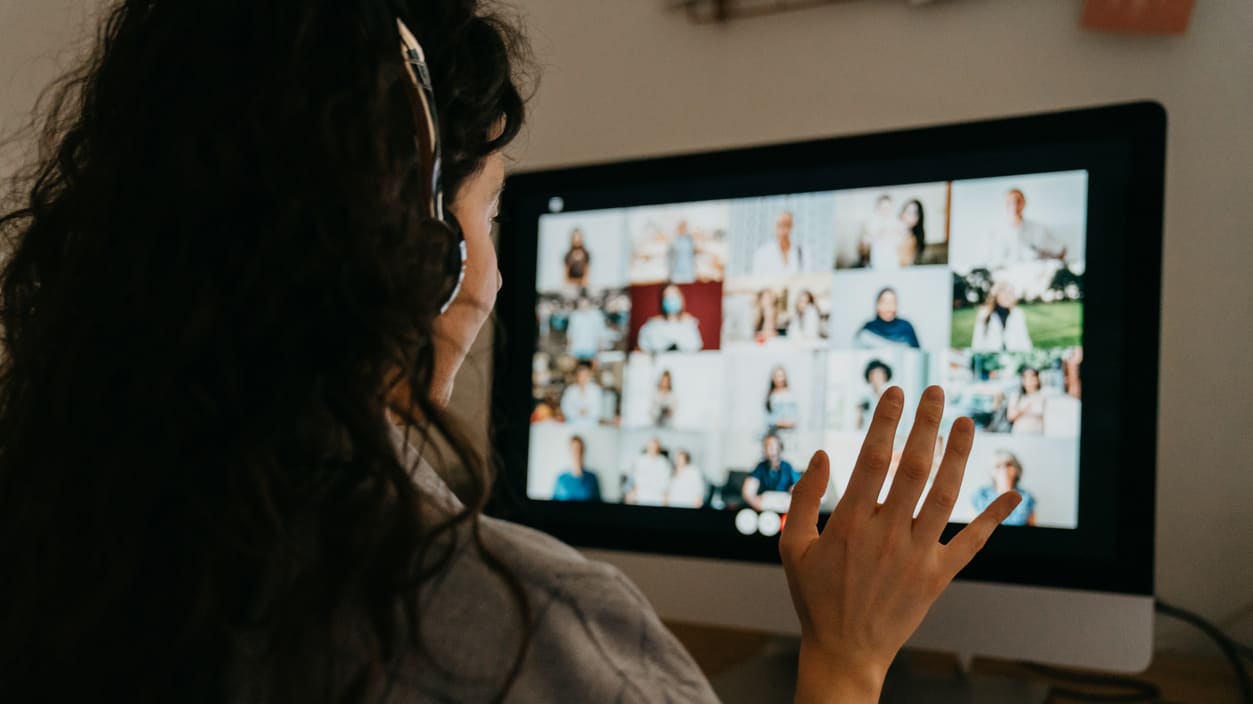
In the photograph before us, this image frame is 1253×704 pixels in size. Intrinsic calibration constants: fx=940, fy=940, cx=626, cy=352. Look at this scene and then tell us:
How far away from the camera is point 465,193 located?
0.49m

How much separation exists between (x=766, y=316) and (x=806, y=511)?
0.36m

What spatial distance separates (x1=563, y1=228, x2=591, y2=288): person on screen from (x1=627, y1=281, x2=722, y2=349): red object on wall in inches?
2.2

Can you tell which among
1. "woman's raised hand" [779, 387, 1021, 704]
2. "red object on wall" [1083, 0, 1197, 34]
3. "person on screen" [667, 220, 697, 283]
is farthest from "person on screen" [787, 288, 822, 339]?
"red object on wall" [1083, 0, 1197, 34]

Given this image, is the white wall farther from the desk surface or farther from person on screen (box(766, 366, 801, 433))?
person on screen (box(766, 366, 801, 433))

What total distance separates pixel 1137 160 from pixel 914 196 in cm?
16

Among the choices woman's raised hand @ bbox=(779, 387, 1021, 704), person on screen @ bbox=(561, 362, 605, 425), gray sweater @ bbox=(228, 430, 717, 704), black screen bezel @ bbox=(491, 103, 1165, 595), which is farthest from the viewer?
person on screen @ bbox=(561, 362, 605, 425)

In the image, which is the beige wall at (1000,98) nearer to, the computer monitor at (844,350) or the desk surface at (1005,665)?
the desk surface at (1005,665)

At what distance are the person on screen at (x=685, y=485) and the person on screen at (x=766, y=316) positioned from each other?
126mm

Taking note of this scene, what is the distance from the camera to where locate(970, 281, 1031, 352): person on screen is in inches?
28.1

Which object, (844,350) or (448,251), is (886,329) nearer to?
(844,350)

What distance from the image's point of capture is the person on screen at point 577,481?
885mm

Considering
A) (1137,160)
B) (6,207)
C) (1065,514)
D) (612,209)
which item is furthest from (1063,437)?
(6,207)

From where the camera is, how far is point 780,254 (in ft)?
2.66

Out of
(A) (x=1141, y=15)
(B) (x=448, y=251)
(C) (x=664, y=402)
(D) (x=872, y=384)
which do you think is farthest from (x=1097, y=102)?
(B) (x=448, y=251)
